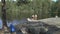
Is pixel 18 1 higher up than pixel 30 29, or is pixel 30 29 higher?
pixel 18 1

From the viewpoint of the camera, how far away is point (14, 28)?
4.10m

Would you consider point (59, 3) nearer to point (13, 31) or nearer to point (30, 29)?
point (30, 29)

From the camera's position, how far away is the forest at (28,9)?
4.05m

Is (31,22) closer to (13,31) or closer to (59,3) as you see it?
(13,31)

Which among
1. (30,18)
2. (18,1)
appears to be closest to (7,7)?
(18,1)

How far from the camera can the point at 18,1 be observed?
4074mm

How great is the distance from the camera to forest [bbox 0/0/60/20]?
4.05 m

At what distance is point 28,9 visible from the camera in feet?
13.4

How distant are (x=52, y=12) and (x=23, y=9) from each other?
1.83ft

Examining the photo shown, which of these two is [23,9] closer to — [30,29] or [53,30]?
[30,29]

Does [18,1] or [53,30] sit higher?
[18,1]

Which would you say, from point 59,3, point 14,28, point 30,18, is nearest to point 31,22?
point 30,18

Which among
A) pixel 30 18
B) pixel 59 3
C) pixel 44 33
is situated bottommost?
pixel 44 33

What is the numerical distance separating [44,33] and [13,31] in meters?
0.60
